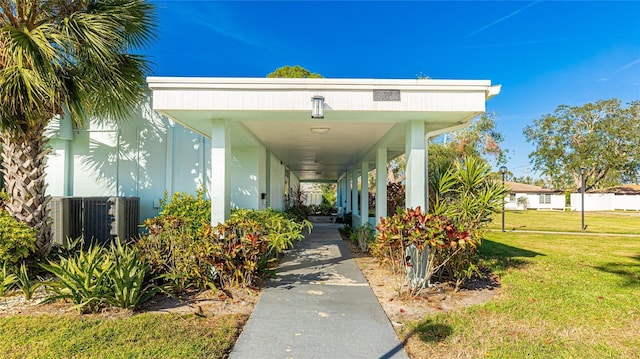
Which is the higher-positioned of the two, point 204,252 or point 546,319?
point 204,252

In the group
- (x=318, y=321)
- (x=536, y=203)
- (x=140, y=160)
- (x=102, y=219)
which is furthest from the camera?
(x=536, y=203)

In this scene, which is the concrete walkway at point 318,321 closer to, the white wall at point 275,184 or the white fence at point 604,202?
the white wall at point 275,184

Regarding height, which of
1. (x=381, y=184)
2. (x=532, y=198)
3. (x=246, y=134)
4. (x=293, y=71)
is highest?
(x=293, y=71)

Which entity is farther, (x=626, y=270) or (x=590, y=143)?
(x=590, y=143)

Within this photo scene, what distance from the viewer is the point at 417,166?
18.7 ft

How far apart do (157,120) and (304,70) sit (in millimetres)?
16690

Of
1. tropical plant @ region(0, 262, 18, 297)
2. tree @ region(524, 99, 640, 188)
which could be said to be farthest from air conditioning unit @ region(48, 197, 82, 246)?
tree @ region(524, 99, 640, 188)

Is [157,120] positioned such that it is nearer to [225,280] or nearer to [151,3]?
[151,3]

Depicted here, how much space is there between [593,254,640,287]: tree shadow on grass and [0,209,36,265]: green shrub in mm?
10400

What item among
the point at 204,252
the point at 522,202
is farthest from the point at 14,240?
the point at 522,202

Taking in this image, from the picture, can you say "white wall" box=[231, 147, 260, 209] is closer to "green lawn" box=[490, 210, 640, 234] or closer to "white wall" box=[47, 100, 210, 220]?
"white wall" box=[47, 100, 210, 220]

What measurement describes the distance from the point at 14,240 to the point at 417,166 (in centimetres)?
660

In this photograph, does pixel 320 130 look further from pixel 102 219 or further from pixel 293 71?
pixel 293 71

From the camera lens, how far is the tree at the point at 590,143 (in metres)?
35.7
